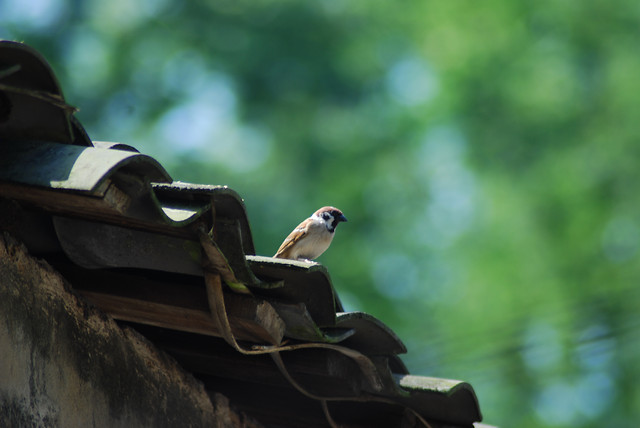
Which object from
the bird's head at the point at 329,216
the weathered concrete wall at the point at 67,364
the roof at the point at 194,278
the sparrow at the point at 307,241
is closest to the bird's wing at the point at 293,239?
the sparrow at the point at 307,241

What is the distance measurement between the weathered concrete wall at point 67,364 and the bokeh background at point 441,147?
832 cm

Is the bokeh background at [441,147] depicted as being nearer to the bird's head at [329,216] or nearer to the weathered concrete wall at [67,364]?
the bird's head at [329,216]

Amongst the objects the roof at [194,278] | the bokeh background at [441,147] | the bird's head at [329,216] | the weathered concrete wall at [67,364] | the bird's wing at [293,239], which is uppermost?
the bokeh background at [441,147]

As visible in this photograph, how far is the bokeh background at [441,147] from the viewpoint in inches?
484

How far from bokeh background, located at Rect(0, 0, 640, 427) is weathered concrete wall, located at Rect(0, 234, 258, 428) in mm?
8320

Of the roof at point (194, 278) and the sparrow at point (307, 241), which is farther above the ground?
the sparrow at point (307, 241)

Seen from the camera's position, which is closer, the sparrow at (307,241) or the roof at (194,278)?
the roof at (194,278)

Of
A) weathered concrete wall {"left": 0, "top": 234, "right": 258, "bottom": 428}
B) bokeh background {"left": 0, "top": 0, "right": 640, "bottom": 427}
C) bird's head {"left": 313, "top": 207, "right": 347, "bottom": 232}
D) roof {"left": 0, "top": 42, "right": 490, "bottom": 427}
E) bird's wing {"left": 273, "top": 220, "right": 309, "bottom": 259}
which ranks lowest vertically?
weathered concrete wall {"left": 0, "top": 234, "right": 258, "bottom": 428}

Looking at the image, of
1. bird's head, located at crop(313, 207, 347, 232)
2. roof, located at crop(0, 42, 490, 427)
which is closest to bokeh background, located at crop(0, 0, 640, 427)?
bird's head, located at crop(313, 207, 347, 232)

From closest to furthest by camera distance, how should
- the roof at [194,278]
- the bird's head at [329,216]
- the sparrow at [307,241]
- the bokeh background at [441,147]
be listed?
the roof at [194,278] < the sparrow at [307,241] < the bird's head at [329,216] < the bokeh background at [441,147]

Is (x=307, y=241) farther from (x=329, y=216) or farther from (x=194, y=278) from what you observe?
(x=194, y=278)

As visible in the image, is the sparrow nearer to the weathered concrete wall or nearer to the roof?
the roof

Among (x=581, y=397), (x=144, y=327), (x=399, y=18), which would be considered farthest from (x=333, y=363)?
(x=399, y=18)

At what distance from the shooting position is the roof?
6.30 feet
